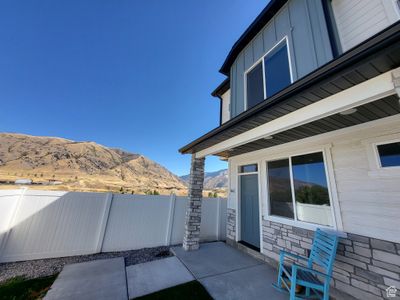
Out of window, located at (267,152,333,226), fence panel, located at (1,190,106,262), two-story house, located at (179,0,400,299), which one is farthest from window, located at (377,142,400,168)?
fence panel, located at (1,190,106,262)

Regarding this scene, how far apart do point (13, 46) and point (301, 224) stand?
515 inches

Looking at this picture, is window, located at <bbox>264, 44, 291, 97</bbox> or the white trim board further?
window, located at <bbox>264, 44, 291, 97</bbox>

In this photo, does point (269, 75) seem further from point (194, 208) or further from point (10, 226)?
point (10, 226)

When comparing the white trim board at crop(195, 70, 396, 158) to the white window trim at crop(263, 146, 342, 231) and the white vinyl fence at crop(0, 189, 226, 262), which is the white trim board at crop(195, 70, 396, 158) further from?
the white vinyl fence at crop(0, 189, 226, 262)

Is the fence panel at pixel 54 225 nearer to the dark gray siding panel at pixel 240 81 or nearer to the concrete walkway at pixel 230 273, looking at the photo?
the concrete walkway at pixel 230 273

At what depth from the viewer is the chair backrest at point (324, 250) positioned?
2.48 m

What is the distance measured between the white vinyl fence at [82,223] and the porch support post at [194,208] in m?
0.84

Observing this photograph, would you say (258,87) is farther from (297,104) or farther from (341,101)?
(341,101)

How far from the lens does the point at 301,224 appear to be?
3.49 metres

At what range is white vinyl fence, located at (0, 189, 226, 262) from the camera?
148 inches

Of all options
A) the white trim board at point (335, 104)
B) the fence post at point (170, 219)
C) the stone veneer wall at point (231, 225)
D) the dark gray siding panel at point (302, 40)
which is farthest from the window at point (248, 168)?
the dark gray siding panel at point (302, 40)

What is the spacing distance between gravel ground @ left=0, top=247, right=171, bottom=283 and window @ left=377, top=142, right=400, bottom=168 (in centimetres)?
509

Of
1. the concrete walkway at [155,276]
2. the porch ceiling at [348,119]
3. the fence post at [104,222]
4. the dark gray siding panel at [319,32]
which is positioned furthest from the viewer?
the fence post at [104,222]

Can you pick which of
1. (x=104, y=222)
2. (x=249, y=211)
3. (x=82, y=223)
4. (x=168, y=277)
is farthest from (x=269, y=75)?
(x=82, y=223)
